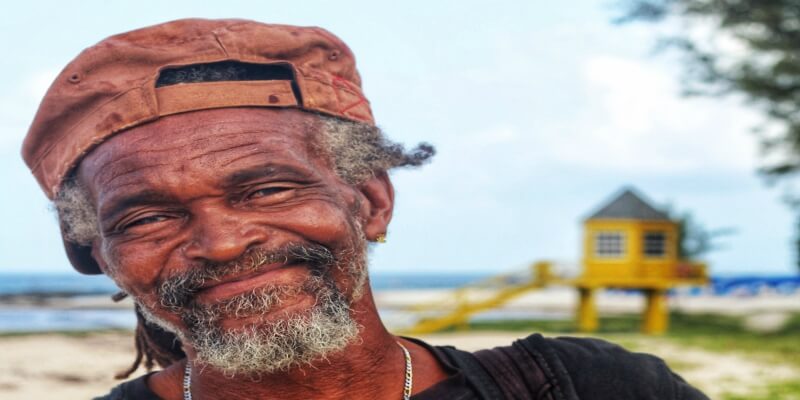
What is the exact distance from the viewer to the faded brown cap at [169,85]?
237 centimetres

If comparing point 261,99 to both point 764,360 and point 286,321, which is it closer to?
point 286,321

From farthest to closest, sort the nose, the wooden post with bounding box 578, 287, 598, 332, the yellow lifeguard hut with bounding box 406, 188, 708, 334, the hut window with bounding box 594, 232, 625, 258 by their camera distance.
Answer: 1. the wooden post with bounding box 578, 287, 598, 332
2. the hut window with bounding box 594, 232, 625, 258
3. the yellow lifeguard hut with bounding box 406, 188, 708, 334
4. the nose

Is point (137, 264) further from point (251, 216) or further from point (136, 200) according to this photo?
point (251, 216)

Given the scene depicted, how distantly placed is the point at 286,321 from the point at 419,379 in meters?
0.50

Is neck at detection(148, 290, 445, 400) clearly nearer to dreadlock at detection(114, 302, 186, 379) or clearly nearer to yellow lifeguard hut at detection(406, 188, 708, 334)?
dreadlock at detection(114, 302, 186, 379)

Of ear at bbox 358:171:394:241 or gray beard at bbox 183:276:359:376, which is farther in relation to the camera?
ear at bbox 358:171:394:241

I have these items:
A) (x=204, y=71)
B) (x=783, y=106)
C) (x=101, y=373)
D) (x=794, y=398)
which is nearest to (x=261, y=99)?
(x=204, y=71)

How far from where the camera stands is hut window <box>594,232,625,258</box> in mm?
23969

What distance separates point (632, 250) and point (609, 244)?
601 mm

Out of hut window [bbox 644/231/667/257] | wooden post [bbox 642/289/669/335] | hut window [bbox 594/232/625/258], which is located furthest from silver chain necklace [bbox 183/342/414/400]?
wooden post [bbox 642/289/669/335]

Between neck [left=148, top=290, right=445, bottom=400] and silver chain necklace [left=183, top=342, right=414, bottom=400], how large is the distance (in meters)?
0.02

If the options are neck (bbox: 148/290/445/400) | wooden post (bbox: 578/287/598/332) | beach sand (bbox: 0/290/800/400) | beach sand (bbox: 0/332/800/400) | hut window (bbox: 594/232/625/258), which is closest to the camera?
neck (bbox: 148/290/445/400)

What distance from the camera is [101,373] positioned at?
14.2 meters

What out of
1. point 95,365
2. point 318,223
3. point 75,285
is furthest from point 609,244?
point 75,285
